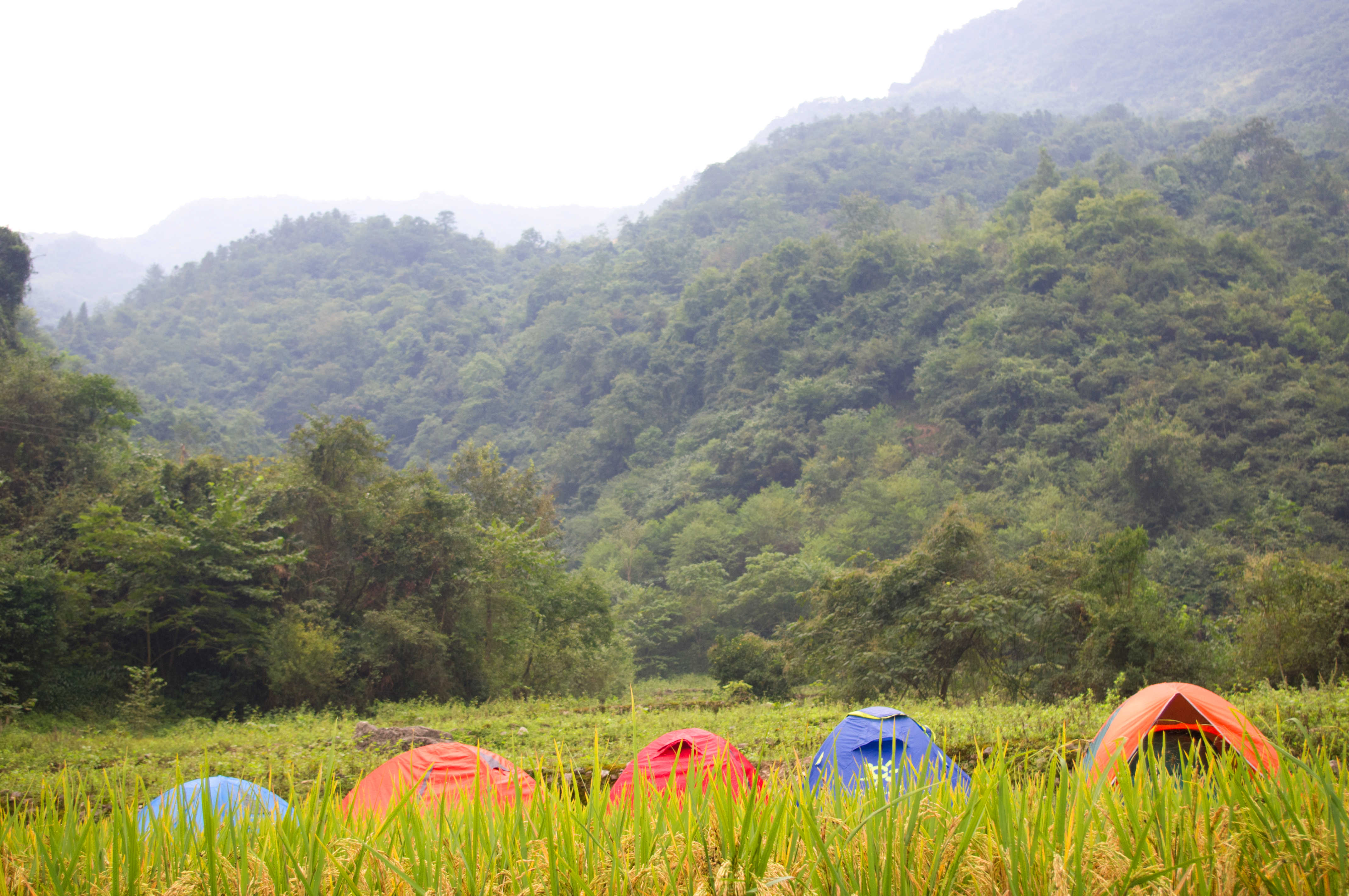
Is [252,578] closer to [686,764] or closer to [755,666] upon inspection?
[755,666]

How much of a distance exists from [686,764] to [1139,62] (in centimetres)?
10382

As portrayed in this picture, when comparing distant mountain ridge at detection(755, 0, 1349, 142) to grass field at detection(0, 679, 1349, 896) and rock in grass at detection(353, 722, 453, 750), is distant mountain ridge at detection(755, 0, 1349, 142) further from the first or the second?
grass field at detection(0, 679, 1349, 896)

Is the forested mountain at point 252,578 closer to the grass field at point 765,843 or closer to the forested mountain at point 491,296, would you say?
the grass field at point 765,843

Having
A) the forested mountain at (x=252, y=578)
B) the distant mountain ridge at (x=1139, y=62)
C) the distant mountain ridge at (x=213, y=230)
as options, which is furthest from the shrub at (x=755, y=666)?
the distant mountain ridge at (x=213, y=230)

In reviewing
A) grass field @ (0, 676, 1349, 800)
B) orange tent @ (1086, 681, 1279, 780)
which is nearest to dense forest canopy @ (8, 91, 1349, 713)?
grass field @ (0, 676, 1349, 800)

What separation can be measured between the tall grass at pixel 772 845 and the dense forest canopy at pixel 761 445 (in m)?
9.47

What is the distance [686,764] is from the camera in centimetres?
515

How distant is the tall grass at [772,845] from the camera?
133 cm

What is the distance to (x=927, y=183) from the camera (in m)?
60.1

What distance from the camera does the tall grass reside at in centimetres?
133

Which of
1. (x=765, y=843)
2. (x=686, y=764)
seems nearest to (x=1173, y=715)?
(x=686, y=764)

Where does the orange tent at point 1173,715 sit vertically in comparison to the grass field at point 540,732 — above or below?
above

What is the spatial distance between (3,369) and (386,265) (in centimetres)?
5456

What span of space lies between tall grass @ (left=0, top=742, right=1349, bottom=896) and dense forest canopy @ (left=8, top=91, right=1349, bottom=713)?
9.47 meters
